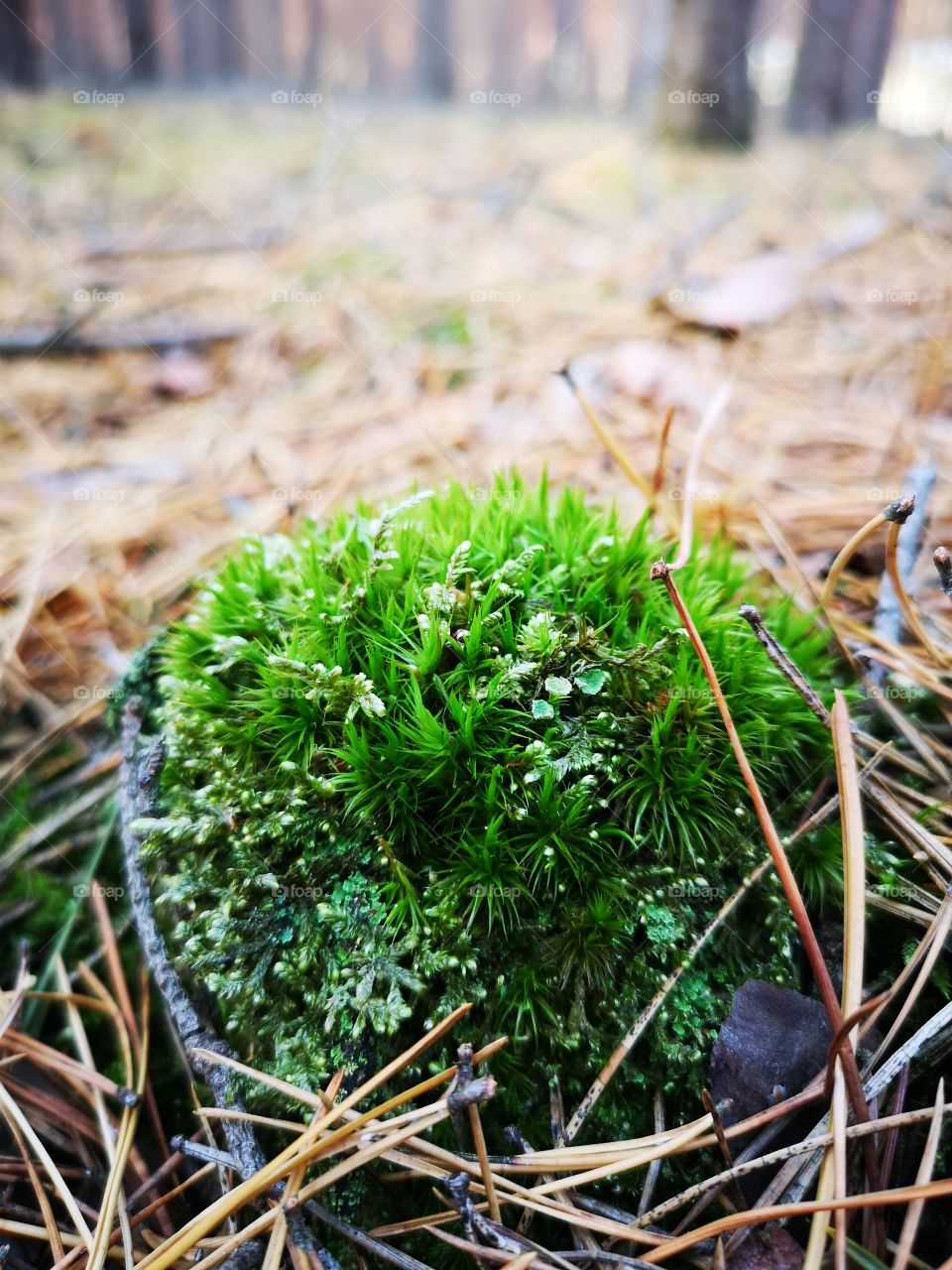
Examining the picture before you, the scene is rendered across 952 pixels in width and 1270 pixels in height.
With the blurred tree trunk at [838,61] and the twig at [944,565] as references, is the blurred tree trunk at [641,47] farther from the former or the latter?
the twig at [944,565]

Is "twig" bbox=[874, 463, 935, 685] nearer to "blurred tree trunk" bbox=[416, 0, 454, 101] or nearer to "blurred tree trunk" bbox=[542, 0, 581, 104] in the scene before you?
"blurred tree trunk" bbox=[542, 0, 581, 104]

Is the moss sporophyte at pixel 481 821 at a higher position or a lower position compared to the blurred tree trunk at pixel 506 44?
lower

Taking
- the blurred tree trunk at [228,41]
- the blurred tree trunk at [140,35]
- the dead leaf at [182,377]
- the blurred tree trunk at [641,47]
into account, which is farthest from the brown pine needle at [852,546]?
the blurred tree trunk at [228,41]

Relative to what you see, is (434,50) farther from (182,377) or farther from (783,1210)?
(783,1210)

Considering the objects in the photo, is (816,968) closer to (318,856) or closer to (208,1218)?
(318,856)

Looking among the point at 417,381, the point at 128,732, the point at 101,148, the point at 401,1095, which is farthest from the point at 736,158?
the point at 401,1095

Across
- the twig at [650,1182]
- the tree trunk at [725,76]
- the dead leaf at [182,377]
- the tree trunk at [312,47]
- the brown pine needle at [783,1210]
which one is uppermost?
the tree trunk at [312,47]
